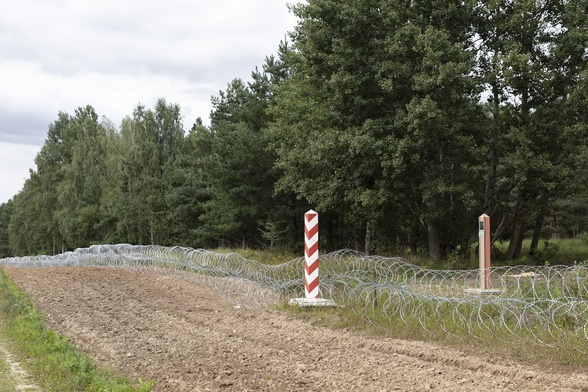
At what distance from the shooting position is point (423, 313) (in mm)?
8188

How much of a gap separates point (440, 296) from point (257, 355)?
115 inches

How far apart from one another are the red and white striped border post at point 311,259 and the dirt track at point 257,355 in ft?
2.72

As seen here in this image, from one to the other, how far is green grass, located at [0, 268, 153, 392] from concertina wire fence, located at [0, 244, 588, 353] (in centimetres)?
386

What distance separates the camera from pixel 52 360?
657 cm

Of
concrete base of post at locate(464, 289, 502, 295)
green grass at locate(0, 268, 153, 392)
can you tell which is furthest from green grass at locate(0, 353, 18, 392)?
concrete base of post at locate(464, 289, 502, 295)

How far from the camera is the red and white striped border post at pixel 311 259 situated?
388 inches

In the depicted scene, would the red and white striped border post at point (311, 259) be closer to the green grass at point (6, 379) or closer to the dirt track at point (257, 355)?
the dirt track at point (257, 355)

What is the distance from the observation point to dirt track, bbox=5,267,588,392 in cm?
541

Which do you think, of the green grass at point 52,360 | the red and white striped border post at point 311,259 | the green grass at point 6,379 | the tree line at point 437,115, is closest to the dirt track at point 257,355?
the green grass at point 52,360

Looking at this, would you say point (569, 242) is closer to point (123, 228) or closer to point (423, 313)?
point (423, 313)

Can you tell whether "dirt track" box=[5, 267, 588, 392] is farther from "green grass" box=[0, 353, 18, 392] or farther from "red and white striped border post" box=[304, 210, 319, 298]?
"green grass" box=[0, 353, 18, 392]

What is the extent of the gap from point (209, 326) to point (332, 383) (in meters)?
3.73

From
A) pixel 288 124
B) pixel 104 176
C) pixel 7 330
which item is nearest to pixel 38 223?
pixel 104 176

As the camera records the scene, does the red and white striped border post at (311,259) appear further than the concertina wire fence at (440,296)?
Yes
